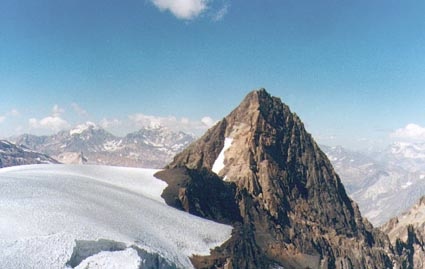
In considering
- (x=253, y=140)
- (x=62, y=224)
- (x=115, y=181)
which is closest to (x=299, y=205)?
(x=253, y=140)

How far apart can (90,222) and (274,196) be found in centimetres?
6964

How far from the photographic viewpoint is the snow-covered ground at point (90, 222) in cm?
5622

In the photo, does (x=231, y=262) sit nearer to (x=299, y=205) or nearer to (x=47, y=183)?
(x=47, y=183)

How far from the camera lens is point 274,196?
432 feet

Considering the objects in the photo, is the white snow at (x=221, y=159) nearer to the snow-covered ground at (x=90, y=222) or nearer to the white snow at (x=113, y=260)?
the snow-covered ground at (x=90, y=222)

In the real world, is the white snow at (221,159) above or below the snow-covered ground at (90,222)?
above

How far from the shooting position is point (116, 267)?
187 ft

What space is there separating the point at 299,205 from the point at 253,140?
22.3 meters

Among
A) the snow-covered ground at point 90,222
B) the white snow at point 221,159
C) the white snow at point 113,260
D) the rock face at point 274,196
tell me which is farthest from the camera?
the white snow at point 221,159

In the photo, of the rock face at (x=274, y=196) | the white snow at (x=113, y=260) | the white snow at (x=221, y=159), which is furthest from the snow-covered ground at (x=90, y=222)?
the white snow at (x=221, y=159)

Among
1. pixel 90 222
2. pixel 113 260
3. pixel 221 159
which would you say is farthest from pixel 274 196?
pixel 113 260

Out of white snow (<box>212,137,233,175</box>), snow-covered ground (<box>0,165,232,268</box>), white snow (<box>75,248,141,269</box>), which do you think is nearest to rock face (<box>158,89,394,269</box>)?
white snow (<box>212,137,233,175</box>)

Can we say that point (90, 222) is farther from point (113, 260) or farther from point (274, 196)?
point (274, 196)

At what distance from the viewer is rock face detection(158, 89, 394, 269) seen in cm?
10488
